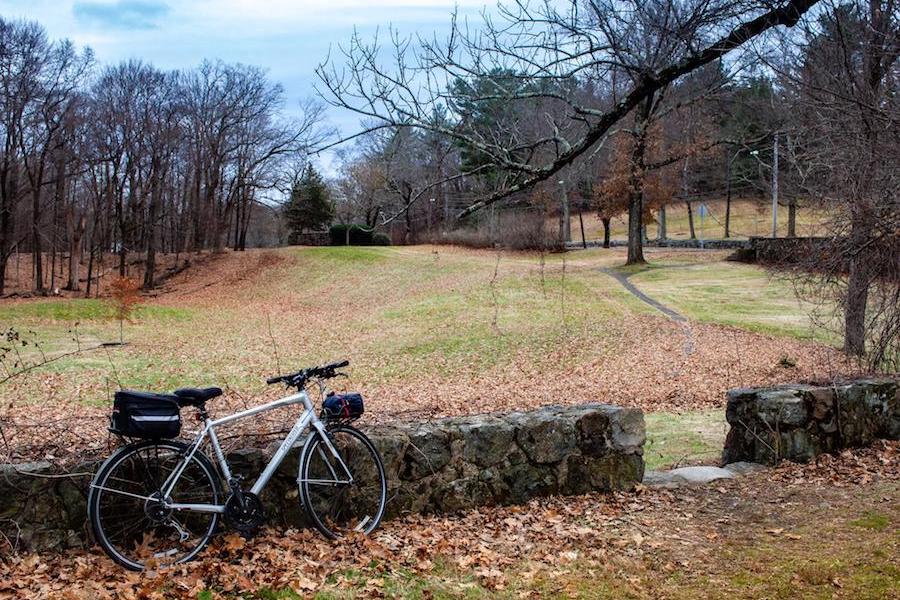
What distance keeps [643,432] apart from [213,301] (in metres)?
32.1

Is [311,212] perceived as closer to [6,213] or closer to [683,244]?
[6,213]

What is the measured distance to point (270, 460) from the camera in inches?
195

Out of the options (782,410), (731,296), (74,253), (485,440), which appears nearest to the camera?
(485,440)

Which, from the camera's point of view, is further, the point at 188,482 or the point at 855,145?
the point at 855,145

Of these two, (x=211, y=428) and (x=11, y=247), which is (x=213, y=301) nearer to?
(x=11, y=247)

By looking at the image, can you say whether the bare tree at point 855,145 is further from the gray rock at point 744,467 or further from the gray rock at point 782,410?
the gray rock at point 744,467

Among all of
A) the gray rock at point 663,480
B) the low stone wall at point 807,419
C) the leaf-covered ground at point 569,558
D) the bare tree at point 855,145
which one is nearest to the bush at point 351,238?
the bare tree at point 855,145

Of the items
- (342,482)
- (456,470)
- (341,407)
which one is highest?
(341,407)

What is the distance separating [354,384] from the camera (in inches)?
626

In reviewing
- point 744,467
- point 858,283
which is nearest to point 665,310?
point 858,283

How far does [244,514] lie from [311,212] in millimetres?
50128

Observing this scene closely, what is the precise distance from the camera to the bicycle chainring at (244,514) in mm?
4551

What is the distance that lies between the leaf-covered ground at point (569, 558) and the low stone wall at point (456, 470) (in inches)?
6.7

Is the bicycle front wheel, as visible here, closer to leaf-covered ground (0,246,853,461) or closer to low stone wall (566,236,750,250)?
leaf-covered ground (0,246,853,461)
